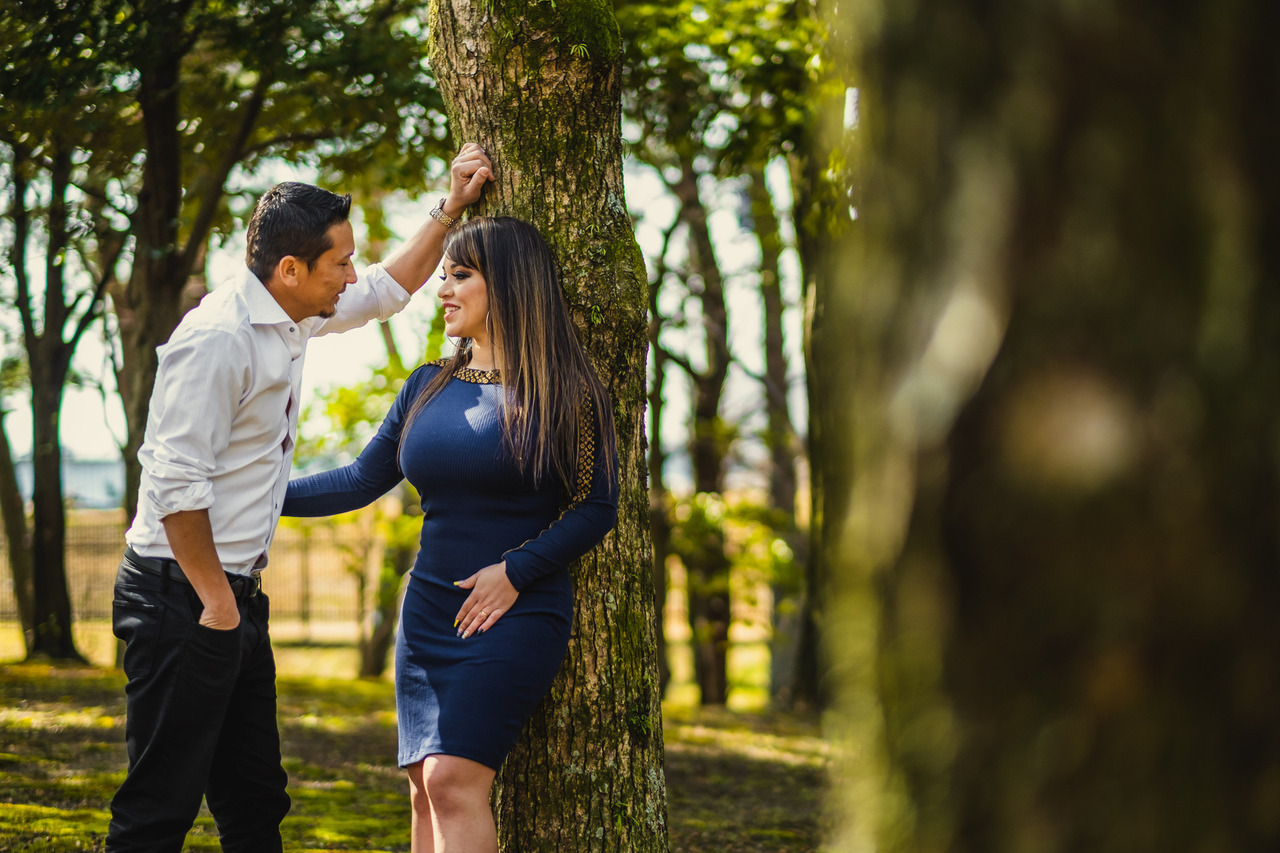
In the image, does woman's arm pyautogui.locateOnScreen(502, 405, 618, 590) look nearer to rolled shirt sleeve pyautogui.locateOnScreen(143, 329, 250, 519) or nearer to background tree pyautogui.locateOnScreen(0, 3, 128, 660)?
rolled shirt sleeve pyautogui.locateOnScreen(143, 329, 250, 519)

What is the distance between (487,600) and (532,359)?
2.10 feet

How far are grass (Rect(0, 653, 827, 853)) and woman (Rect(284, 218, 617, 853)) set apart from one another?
220 centimetres

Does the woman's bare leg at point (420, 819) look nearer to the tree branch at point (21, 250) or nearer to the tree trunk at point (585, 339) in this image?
the tree trunk at point (585, 339)

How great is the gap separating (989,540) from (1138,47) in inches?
18.4

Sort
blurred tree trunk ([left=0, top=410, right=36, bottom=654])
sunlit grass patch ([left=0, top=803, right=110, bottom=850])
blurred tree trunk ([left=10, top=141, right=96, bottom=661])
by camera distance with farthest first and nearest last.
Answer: blurred tree trunk ([left=0, top=410, right=36, bottom=654]) < blurred tree trunk ([left=10, top=141, right=96, bottom=661]) < sunlit grass patch ([left=0, top=803, right=110, bottom=850])

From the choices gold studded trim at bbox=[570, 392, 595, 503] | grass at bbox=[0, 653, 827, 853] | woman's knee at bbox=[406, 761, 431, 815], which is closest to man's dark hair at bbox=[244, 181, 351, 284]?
gold studded trim at bbox=[570, 392, 595, 503]

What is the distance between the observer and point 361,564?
15258mm

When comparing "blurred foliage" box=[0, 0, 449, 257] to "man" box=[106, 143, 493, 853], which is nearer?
"man" box=[106, 143, 493, 853]

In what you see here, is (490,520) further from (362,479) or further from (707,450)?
(707,450)

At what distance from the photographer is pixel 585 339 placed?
122 inches

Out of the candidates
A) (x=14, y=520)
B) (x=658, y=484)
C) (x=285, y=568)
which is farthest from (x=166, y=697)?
(x=285, y=568)

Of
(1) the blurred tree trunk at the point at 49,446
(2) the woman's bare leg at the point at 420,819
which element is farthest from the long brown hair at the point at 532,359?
(1) the blurred tree trunk at the point at 49,446

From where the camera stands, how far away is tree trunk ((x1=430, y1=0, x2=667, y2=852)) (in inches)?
120

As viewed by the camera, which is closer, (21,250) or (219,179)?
(219,179)
